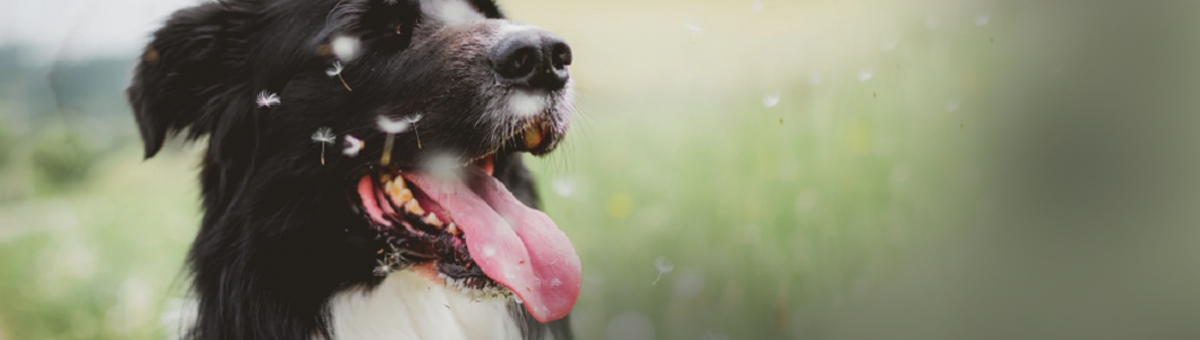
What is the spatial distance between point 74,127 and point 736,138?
164 centimetres

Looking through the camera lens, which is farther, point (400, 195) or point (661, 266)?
point (661, 266)

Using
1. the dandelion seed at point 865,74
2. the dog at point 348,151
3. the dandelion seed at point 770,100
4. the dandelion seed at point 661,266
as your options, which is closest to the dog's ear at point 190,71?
the dog at point 348,151

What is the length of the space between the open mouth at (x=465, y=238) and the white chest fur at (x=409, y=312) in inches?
2.9

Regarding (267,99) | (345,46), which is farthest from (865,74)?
(267,99)

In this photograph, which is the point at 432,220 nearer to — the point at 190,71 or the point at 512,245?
the point at 512,245

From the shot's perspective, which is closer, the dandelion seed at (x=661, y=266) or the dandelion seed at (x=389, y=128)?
the dandelion seed at (x=389, y=128)

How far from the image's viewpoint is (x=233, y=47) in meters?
1.99

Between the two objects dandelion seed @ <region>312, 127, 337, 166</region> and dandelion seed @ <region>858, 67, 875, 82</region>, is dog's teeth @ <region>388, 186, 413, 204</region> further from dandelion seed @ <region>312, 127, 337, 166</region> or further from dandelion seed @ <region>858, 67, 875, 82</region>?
dandelion seed @ <region>858, 67, 875, 82</region>

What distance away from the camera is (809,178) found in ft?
8.57

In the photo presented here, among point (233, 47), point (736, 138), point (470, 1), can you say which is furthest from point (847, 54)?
point (233, 47)

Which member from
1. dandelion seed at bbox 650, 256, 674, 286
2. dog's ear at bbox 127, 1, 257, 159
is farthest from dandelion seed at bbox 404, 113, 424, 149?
dandelion seed at bbox 650, 256, 674, 286

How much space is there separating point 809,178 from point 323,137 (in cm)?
140

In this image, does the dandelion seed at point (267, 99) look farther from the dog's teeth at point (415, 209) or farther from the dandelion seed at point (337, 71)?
the dog's teeth at point (415, 209)

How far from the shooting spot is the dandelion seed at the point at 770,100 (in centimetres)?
250
